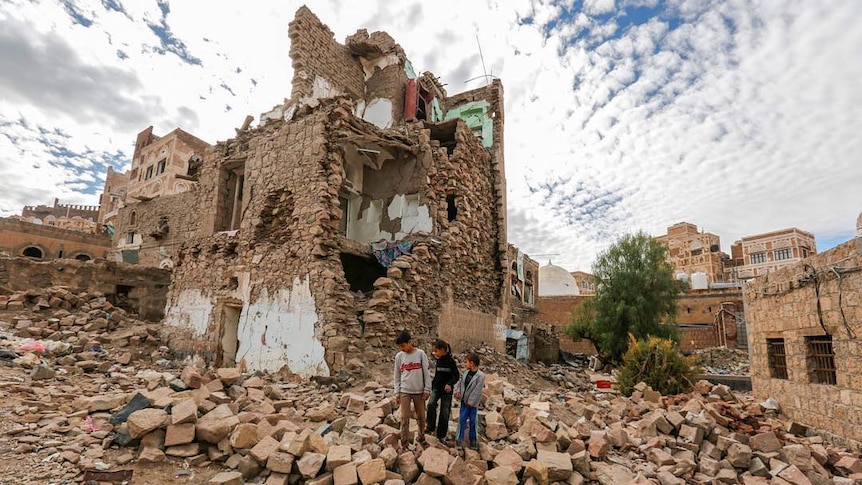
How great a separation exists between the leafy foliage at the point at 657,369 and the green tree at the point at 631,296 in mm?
9170

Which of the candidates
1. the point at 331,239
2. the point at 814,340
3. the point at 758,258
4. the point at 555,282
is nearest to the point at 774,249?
the point at 758,258

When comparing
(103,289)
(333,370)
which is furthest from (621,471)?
(103,289)

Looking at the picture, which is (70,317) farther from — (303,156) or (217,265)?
(303,156)

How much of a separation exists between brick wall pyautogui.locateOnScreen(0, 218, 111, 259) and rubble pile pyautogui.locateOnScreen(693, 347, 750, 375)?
1369 inches

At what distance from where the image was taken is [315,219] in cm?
908

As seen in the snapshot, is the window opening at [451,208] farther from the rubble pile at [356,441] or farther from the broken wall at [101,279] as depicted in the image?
the broken wall at [101,279]

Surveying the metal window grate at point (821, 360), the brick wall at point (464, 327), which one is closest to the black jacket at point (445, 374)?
the brick wall at point (464, 327)

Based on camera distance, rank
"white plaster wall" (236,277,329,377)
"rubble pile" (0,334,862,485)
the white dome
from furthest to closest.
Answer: the white dome < "white plaster wall" (236,277,329,377) < "rubble pile" (0,334,862,485)

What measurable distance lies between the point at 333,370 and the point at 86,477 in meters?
4.14

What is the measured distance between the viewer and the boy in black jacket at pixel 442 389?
18.6ft

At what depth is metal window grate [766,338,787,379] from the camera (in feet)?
29.1

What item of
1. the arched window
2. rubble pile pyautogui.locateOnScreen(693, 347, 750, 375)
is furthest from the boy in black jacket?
the arched window

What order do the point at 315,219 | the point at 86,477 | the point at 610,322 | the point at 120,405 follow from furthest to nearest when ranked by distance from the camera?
1. the point at 610,322
2. the point at 315,219
3. the point at 120,405
4. the point at 86,477

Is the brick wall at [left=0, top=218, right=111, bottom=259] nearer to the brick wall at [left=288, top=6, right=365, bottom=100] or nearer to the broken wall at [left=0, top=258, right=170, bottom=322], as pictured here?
the broken wall at [left=0, top=258, right=170, bottom=322]
